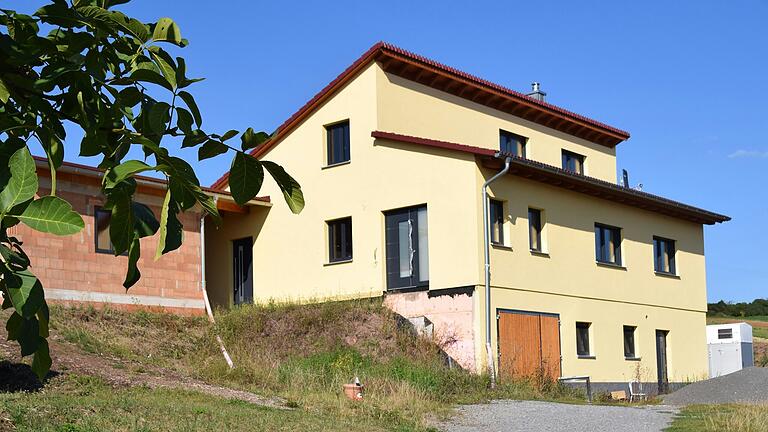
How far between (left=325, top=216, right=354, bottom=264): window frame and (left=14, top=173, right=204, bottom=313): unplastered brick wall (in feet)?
10.7

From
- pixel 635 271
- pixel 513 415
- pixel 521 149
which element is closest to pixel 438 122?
pixel 521 149

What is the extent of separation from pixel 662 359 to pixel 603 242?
421 centimetres

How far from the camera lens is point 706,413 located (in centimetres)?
1622

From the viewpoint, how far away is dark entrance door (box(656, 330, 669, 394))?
2666cm

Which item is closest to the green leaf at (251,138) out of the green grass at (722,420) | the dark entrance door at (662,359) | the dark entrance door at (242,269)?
the green grass at (722,420)

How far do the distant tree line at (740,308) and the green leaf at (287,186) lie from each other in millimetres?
60541

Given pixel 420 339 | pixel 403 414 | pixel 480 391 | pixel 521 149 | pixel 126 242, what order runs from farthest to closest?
pixel 521 149
pixel 420 339
pixel 480 391
pixel 403 414
pixel 126 242

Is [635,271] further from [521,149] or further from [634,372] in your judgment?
[521,149]

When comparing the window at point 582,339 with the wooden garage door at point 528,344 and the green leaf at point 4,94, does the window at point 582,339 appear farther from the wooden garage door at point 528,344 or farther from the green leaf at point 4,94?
the green leaf at point 4,94

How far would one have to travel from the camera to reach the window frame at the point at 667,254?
1087 inches

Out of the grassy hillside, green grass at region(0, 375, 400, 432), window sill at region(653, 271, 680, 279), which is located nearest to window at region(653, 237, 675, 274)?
window sill at region(653, 271, 680, 279)

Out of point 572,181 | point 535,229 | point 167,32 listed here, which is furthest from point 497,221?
point 167,32

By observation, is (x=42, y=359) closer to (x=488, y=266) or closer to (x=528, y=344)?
(x=488, y=266)

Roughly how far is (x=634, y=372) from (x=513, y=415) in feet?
36.2
